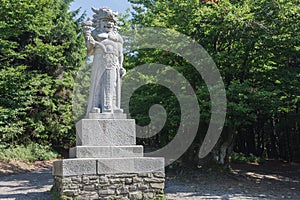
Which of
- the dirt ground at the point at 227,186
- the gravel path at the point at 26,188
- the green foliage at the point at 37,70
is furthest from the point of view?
the green foliage at the point at 37,70

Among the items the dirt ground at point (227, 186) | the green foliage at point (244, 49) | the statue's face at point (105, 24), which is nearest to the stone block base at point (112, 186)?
the dirt ground at point (227, 186)

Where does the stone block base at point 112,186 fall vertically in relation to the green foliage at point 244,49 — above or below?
below

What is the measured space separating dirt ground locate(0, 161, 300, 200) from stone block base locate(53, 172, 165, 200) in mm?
1441

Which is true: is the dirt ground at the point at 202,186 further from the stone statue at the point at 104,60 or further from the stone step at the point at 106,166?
the stone statue at the point at 104,60

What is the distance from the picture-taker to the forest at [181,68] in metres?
10.0

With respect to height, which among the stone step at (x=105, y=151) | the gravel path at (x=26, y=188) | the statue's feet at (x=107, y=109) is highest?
the statue's feet at (x=107, y=109)

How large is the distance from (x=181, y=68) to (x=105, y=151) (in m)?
5.08

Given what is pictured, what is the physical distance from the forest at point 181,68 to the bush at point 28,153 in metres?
0.11

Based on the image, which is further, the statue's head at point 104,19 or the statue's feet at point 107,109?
the statue's head at point 104,19

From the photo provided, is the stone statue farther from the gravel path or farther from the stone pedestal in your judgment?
the gravel path

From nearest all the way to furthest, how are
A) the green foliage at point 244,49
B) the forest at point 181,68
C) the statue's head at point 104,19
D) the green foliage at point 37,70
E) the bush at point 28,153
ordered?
the statue's head at point 104,19
the green foliage at point 244,49
the forest at point 181,68
the green foliage at point 37,70
the bush at point 28,153

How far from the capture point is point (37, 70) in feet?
53.9

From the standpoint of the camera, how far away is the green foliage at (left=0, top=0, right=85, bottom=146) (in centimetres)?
1400

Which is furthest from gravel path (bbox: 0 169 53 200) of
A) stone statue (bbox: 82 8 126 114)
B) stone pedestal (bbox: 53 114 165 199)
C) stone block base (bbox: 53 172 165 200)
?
stone statue (bbox: 82 8 126 114)
